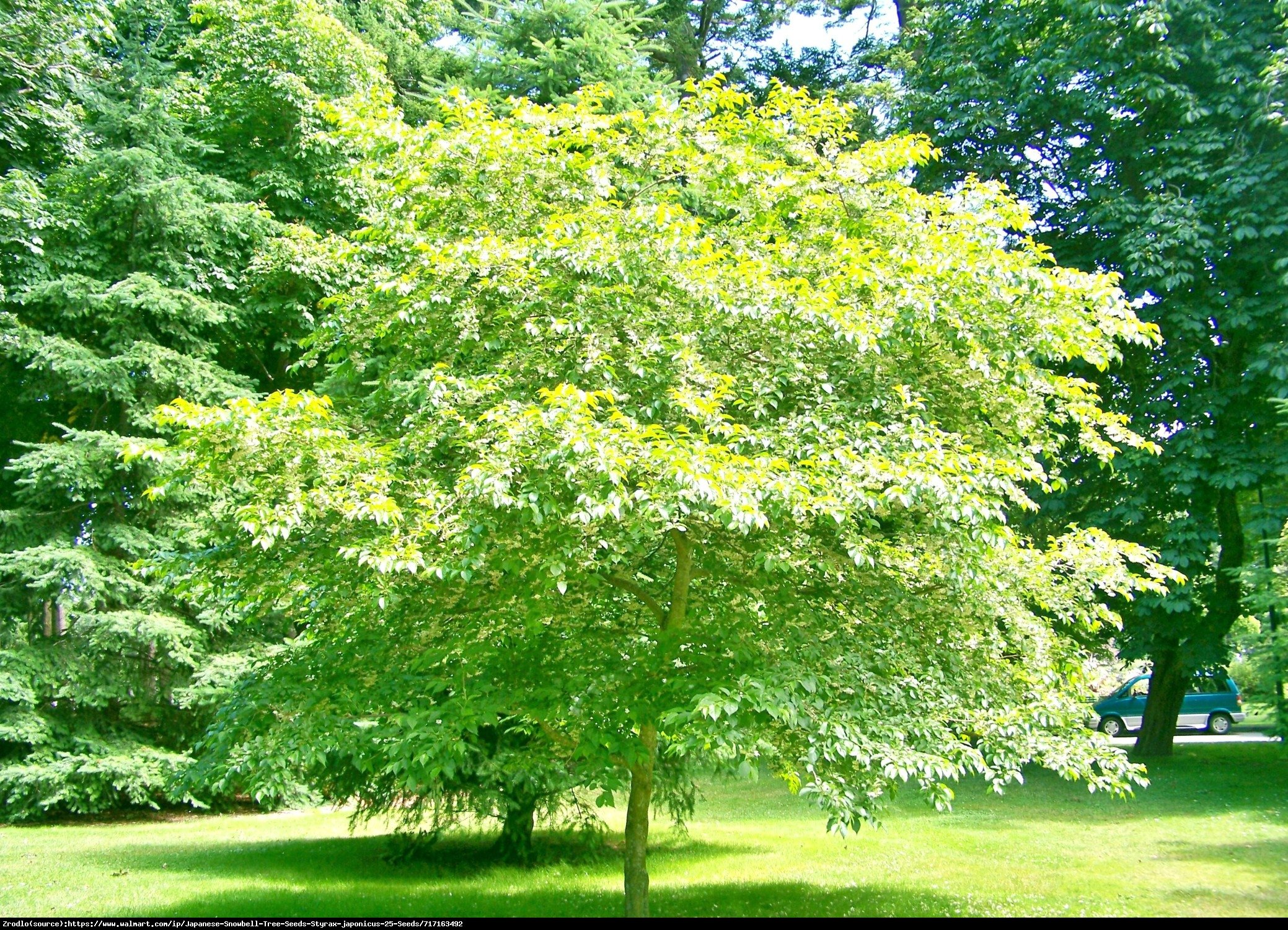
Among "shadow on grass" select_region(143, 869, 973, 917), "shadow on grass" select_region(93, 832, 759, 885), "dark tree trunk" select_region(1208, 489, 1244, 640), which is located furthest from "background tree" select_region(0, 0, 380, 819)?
"dark tree trunk" select_region(1208, 489, 1244, 640)

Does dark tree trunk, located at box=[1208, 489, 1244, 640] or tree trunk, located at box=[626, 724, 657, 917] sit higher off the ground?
dark tree trunk, located at box=[1208, 489, 1244, 640]

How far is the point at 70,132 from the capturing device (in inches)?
601

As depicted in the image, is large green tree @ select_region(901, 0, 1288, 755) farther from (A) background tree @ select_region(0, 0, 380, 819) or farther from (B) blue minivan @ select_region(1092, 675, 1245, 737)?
(A) background tree @ select_region(0, 0, 380, 819)

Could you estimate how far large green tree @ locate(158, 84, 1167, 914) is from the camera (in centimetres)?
529

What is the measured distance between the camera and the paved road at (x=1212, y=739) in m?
21.8

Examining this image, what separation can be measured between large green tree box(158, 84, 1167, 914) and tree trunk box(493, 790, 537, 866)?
3652mm

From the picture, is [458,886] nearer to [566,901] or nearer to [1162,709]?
[566,901]

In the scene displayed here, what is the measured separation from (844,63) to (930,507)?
20.1m

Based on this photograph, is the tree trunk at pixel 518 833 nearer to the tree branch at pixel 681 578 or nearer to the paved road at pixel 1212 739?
the tree branch at pixel 681 578

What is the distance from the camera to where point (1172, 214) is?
1350 centimetres

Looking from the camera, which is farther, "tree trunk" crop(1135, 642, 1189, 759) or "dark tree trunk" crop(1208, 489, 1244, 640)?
"tree trunk" crop(1135, 642, 1189, 759)

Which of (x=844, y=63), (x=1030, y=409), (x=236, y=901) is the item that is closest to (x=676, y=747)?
(x=1030, y=409)

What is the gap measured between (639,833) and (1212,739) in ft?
70.3

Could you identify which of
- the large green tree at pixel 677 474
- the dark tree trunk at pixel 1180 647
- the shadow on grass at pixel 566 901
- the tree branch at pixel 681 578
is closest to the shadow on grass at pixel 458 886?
the shadow on grass at pixel 566 901
